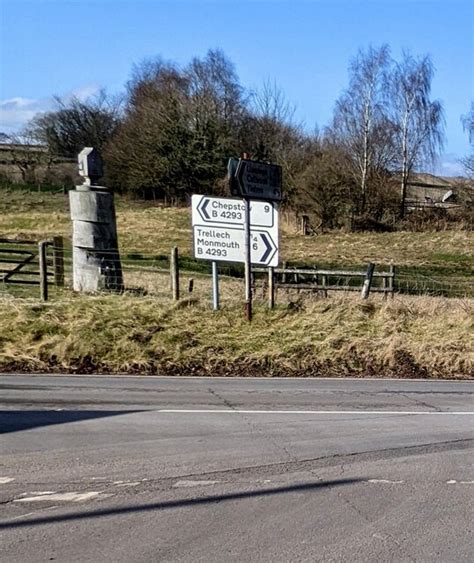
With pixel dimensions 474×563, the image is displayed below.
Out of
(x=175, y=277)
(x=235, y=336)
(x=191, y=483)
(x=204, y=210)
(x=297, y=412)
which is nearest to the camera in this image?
(x=191, y=483)

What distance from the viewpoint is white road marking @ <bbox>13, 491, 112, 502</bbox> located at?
5.33 meters

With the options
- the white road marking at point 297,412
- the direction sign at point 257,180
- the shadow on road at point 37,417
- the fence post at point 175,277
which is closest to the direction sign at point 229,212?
the direction sign at point 257,180

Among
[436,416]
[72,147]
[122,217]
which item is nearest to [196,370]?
[436,416]

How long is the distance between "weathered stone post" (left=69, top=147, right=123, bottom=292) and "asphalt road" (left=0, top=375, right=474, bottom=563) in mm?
8353

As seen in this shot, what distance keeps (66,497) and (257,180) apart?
10.1 metres

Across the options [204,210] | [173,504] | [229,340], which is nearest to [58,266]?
[204,210]

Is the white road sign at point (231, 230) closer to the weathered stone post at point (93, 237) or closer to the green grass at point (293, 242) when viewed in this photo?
the weathered stone post at point (93, 237)

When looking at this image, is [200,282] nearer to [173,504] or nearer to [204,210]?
[204,210]

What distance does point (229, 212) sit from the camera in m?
15.5

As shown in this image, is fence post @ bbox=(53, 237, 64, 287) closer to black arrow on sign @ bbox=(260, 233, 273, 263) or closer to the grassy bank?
the grassy bank

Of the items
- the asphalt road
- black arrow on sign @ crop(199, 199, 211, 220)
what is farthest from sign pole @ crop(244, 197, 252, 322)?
the asphalt road

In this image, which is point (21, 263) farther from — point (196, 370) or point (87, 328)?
point (196, 370)

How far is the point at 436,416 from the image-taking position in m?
8.73

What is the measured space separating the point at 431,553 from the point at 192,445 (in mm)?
2941
